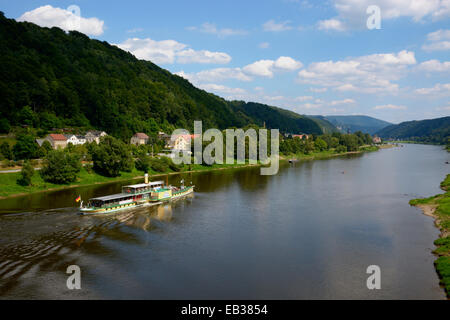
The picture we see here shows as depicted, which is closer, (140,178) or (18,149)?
(18,149)

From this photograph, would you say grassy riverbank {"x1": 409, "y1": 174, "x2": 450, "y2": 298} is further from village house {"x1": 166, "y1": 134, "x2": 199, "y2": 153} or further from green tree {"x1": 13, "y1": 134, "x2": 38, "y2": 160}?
village house {"x1": 166, "y1": 134, "x2": 199, "y2": 153}

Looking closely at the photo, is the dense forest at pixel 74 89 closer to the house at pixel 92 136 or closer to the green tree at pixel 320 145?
the house at pixel 92 136

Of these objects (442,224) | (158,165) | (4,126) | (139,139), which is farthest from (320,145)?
(4,126)

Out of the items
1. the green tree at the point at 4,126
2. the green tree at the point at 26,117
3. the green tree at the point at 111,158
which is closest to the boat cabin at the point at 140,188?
the green tree at the point at 111,158

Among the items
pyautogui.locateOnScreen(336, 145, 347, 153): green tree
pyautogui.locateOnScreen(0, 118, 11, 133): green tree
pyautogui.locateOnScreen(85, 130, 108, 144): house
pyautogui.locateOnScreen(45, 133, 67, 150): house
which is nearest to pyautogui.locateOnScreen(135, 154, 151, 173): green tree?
pyautogui.locateOnScreen(45, 133, 67, 150): house

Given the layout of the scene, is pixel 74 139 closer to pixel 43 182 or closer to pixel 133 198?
pixel 43 182
